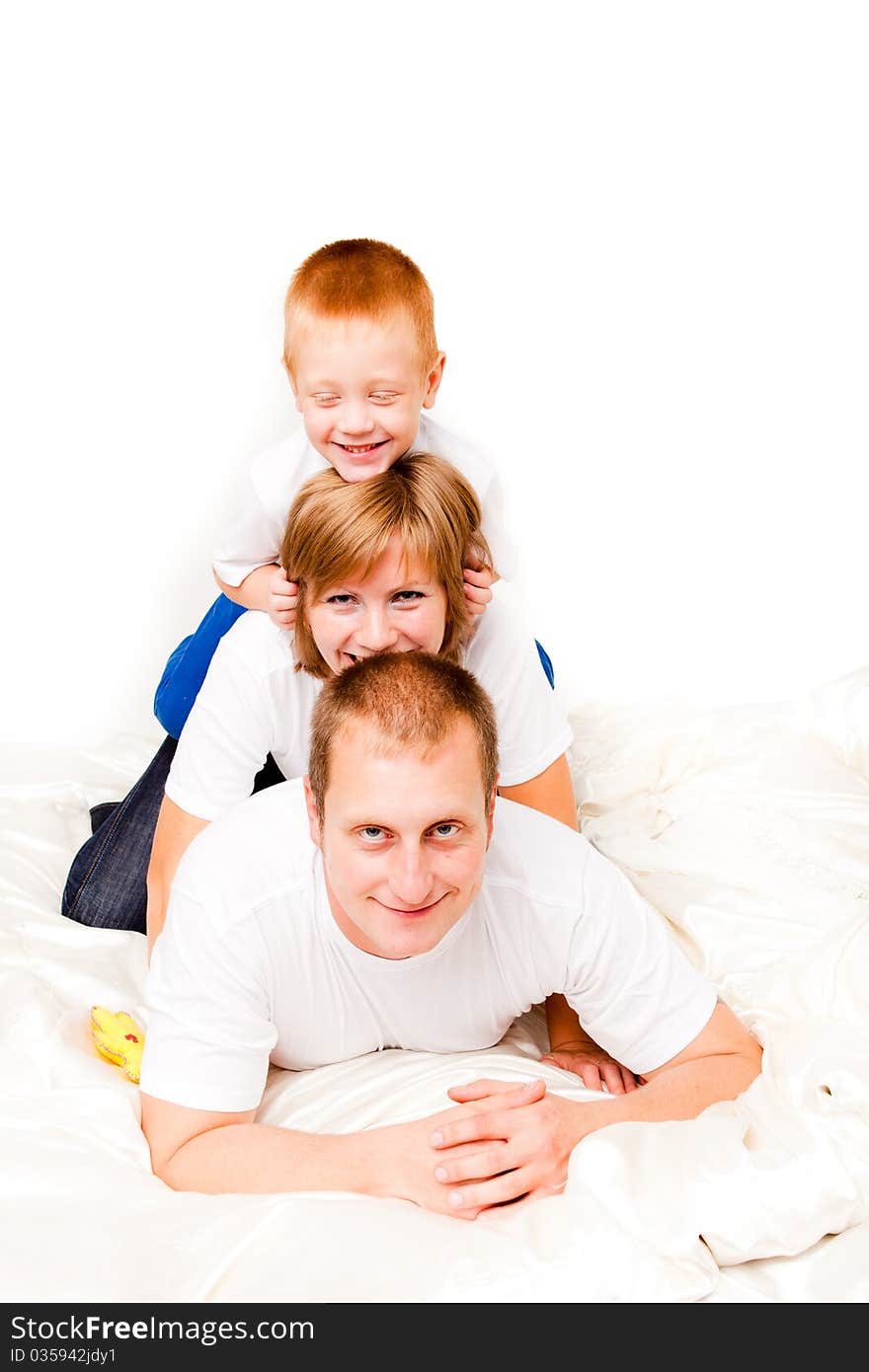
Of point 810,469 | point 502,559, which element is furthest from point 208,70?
point 810,469

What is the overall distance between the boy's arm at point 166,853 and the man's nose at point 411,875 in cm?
79

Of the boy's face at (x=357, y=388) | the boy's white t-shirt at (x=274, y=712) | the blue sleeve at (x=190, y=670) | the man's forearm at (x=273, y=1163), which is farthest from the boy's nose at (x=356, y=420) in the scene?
the man's forearm at (x=273, y=1163)

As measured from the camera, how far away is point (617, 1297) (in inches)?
80.4

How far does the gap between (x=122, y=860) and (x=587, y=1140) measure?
1292mm

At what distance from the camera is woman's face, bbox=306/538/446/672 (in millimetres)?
2672

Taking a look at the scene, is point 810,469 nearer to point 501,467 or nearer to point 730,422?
point 730,422

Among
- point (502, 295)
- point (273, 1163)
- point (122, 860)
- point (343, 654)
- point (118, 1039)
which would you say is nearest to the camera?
point (273, 1163)

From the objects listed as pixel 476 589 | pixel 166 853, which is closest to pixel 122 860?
pixel 166 853

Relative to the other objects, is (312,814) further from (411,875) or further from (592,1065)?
(592,1065)

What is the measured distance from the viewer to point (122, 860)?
10.6ft

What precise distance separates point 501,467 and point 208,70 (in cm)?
116

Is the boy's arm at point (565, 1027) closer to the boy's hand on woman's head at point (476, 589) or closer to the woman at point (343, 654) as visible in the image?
the woman at point (343, 654)

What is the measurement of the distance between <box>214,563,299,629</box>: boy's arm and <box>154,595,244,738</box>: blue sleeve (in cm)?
10

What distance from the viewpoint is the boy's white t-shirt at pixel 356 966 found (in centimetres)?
237
